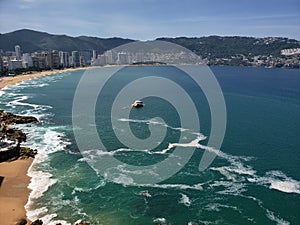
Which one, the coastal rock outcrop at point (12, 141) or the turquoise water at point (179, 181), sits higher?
the coastal rock outcrop at point (12, 141)

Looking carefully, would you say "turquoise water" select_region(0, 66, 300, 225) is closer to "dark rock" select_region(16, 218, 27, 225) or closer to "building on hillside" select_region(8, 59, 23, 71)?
"dark rock" select_region(16, 218, 27, 225)

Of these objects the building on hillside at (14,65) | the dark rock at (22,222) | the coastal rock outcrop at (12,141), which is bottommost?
the dark rock at (22,222)

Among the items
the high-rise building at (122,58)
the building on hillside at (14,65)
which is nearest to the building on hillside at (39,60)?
the building on hillside at (14,65)

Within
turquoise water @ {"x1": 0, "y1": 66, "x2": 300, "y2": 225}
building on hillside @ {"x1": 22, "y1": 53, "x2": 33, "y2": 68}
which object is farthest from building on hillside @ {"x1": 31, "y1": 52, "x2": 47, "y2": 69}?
turquoise water @ {"x1": 0, "y1": 66, "x2": 300, "y2": 225}

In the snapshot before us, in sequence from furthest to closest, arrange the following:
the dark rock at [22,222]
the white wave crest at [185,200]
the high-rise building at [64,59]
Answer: the high-rise building at [64,59] → the white wave crest at [185,200] → the dark rock at [22,222]

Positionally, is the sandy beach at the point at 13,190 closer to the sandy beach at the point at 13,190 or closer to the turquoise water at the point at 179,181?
the sandy beach at the point at 13,190

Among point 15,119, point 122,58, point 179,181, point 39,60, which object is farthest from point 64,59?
point 179,181

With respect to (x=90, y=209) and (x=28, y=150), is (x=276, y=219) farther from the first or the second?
(x=28, y=150)
